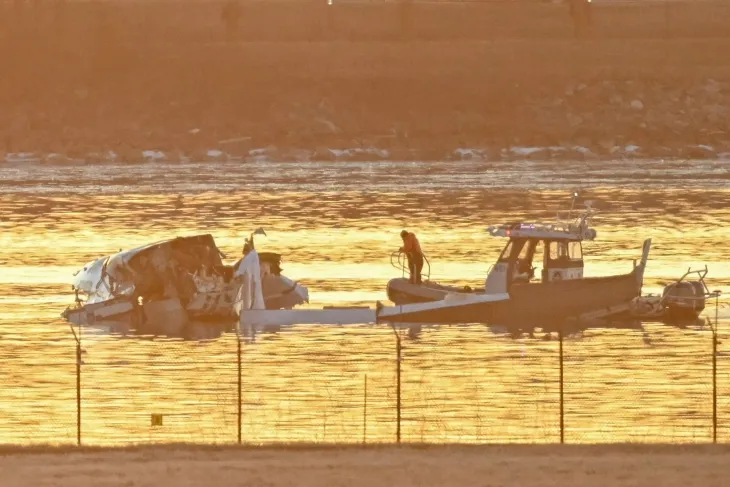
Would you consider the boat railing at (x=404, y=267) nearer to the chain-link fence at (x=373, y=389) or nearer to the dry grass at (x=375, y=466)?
the chain-link fence at (x=373, y=389)

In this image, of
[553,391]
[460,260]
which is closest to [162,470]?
[553,391]

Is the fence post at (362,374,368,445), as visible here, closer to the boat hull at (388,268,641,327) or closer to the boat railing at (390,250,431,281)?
the boat hull at (388,268,641,327)

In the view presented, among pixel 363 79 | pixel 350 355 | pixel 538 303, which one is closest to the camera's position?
pixel 350 355

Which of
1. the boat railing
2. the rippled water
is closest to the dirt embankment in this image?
the rippled water

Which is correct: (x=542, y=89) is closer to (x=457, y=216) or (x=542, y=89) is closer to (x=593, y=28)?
(x=593, y=28)

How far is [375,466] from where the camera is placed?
2325cm

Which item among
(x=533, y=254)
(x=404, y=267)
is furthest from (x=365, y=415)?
(x=404, y=267)

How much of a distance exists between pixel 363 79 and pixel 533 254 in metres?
103

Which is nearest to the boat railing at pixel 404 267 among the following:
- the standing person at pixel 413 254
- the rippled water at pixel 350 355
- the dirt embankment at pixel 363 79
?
the standing person at pixel 413 254

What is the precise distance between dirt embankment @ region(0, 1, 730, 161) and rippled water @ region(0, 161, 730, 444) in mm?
52377

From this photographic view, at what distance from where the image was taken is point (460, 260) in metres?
60.2

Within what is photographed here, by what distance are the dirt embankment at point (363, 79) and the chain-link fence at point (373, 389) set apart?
91.8 metres

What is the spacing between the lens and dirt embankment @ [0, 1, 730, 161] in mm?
Result: 135750

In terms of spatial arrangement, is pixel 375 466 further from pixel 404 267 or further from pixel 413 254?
pixel 404 267
